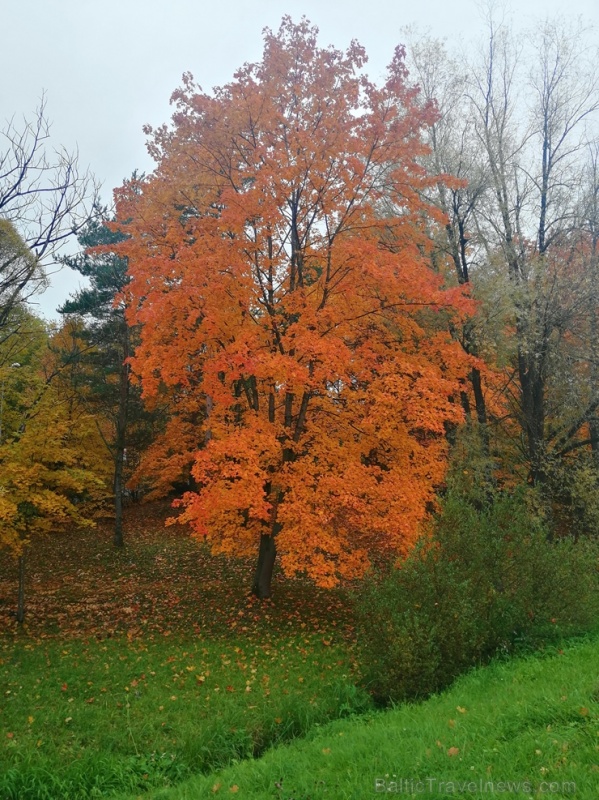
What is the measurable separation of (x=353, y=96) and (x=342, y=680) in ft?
35.5

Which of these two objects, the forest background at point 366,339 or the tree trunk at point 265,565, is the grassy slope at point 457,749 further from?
the tree trunk at point 265,565

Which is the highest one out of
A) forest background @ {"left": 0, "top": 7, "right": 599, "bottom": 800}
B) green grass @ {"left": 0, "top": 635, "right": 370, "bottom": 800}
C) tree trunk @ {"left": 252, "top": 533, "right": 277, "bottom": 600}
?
forest background @ {"left": 0, "top": 7, "right": 599, "bottom": 800}

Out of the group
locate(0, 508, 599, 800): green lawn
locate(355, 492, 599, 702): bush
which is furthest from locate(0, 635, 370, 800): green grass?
locate(355, 492, 599, 702): bush

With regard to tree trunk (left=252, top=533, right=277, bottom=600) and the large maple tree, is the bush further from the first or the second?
tree trunk (left=252, top=533, right=277, bottom=600)

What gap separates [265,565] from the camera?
39.9 feet

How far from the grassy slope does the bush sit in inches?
21.0

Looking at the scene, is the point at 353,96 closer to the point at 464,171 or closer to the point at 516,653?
the point at 464,171

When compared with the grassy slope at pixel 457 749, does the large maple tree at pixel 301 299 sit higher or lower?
higher

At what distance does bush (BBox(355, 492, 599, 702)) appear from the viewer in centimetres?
679

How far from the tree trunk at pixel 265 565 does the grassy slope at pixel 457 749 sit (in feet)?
18.9

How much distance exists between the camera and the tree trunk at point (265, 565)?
12.0 metres

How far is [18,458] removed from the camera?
37.5 feet

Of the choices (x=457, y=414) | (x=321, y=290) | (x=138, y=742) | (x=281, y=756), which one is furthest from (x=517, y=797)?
(x=321, y=290)

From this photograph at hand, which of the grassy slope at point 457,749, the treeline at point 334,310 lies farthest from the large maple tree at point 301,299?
the grassy slope at point 457,749
